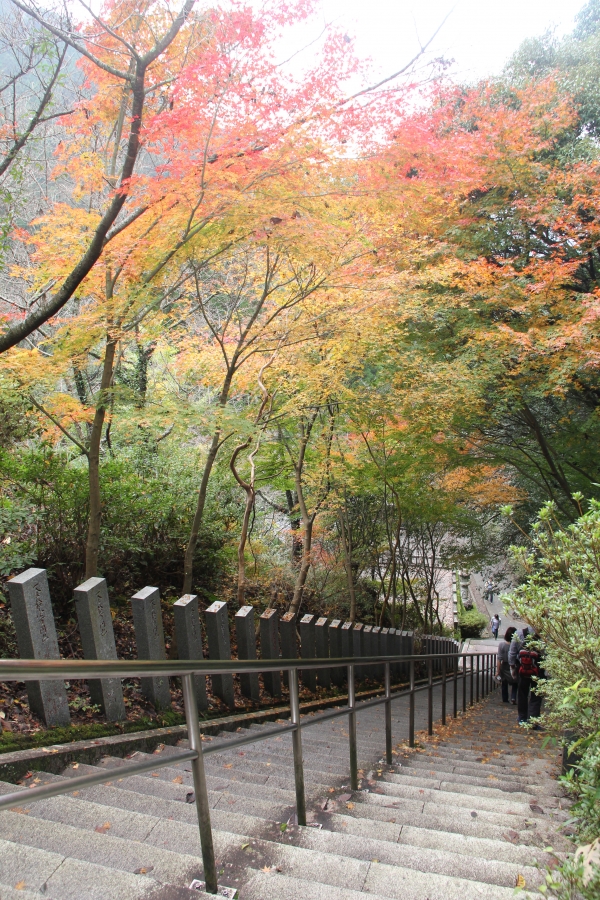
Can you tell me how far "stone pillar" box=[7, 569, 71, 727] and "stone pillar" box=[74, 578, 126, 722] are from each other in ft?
0.77

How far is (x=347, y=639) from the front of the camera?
25.3 ft

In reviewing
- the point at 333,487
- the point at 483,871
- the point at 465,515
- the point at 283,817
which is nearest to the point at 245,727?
the point at 283,817

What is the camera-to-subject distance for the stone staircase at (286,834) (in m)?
1.93

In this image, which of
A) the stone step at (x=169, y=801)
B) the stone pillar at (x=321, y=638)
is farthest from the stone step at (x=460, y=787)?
the stone pillar at (x=321, y=638)

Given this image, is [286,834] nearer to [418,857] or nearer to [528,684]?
[418,857]

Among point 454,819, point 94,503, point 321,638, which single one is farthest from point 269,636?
point 454,819

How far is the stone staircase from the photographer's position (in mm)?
1930

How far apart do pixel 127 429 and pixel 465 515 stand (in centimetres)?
938

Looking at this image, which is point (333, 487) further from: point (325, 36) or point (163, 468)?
point (325, 36)

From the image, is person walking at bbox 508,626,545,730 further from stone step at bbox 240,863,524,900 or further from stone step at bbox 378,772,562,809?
stone step at bbox 240,863,524,900

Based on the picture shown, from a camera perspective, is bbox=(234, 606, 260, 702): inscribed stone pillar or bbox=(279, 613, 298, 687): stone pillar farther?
bbox=(279, 613, 298, 687): stone pillar

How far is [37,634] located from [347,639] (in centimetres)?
496

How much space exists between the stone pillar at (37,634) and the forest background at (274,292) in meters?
1.31

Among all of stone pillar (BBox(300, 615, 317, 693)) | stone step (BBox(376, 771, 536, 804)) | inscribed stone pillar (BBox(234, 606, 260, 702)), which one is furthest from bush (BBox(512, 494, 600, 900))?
stone pillar (BBox(300, 615, 317, 693))
